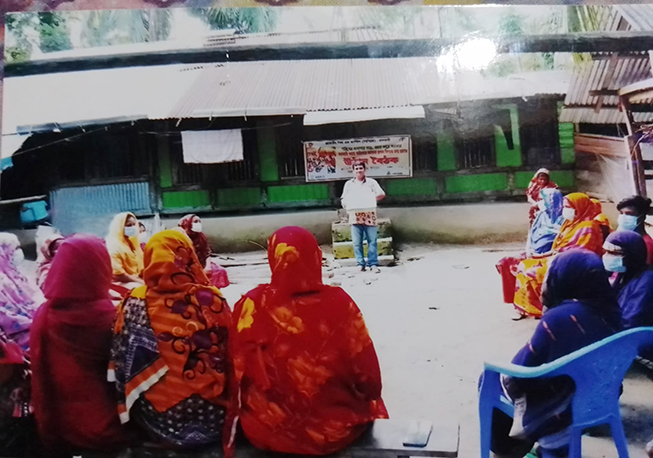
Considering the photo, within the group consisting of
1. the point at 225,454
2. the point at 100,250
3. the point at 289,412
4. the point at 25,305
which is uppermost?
the point at 100,250

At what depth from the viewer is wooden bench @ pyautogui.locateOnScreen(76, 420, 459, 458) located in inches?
69.7

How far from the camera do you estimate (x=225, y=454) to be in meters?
1.86

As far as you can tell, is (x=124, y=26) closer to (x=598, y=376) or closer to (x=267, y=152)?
(x=267, y=152)

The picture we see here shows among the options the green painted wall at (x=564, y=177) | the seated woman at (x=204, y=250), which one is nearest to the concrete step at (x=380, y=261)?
the seated woman at (x=204, y=250)

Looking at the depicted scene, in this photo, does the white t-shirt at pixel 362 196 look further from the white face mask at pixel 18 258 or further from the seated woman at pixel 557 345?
the white face mask at pixel 18 258

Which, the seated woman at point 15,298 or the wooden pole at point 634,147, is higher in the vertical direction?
the wooden pole at point 634,147

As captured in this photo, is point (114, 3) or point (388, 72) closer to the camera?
point (388, 72)

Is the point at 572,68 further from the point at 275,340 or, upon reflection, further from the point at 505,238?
the point at 275,340

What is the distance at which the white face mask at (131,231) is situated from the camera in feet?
6.61

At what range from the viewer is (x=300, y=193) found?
202 cm

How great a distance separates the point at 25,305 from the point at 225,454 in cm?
85

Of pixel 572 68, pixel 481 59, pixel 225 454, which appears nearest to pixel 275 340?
pixel 225 454

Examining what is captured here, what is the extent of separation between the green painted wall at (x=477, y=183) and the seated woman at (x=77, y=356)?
118 centimetres

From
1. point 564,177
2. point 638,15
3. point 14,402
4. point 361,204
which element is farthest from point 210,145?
point 638,15
